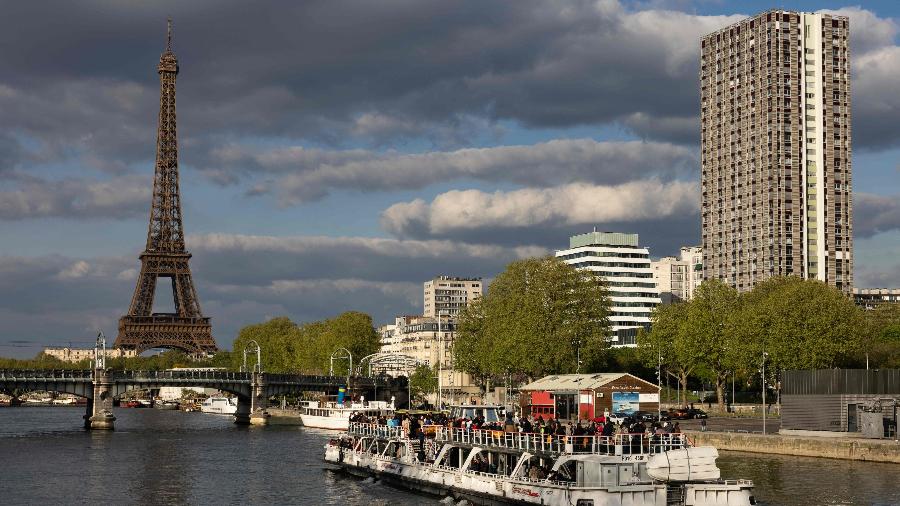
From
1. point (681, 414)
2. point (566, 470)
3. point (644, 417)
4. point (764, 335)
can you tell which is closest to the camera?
point (566, 470)

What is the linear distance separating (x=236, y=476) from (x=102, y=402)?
64466 millimetres

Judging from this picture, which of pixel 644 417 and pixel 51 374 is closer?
pixel 644 417

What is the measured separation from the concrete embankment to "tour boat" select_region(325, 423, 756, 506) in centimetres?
2806

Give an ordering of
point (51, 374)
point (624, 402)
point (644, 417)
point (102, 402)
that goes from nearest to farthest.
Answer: point (644, 417)
point (624, 402)
point (102, 402)
point (51, 374)

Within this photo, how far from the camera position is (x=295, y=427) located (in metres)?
152

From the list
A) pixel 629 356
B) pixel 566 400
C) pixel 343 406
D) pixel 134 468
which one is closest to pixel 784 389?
pixel 566 400

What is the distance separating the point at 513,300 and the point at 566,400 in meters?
34.1

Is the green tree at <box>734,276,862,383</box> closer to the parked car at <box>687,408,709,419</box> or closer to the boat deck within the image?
the parked car at <box>687,408,709,419</box>

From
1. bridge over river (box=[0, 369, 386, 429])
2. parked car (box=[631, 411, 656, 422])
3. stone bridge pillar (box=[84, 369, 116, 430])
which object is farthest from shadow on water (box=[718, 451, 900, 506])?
bridge over river (box=[0, 369, 386, 429])

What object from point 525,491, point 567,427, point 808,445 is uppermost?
point 567,427

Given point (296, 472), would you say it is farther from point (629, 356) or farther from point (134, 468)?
point (629, 356)

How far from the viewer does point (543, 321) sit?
15850cm

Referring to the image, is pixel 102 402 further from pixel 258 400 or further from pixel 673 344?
pixel 673 344

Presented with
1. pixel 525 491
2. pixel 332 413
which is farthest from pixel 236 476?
pixel 332 413
